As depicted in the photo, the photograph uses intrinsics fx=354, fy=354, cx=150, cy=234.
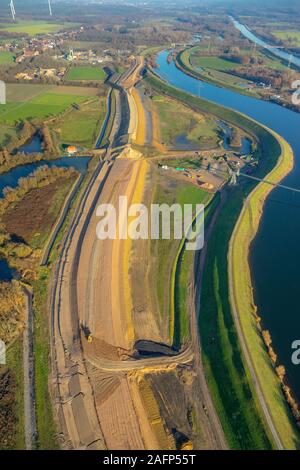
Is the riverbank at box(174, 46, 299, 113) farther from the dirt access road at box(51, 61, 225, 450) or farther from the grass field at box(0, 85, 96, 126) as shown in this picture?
the dirt access road at box(51, 61, 225, 450)

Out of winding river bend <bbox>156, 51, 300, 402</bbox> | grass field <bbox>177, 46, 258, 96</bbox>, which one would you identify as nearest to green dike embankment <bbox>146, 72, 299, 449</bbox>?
winding river bend <bbox>156, 51, 300, 402</bbox>

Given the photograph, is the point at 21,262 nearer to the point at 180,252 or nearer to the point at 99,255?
the point at 99,255

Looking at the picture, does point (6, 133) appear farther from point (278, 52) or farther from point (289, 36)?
point (289, 36)

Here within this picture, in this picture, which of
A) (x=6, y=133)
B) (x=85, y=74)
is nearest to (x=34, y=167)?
(x=6, y=133)

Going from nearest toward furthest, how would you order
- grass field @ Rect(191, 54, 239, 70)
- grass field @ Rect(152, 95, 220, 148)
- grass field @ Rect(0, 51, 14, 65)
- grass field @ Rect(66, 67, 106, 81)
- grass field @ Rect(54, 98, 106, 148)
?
grass field @ Rect(54, 98, 106, 148)
grass field @ Rect(152, 95, 220, 148)
grass field @ Rect(66, 67, 106, 81)
grass field @ Rect(191, 54, 239, 70)
grass field @ Rect(0, 51, 14, 65)

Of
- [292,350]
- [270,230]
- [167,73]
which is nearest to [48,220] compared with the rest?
[270,230]
